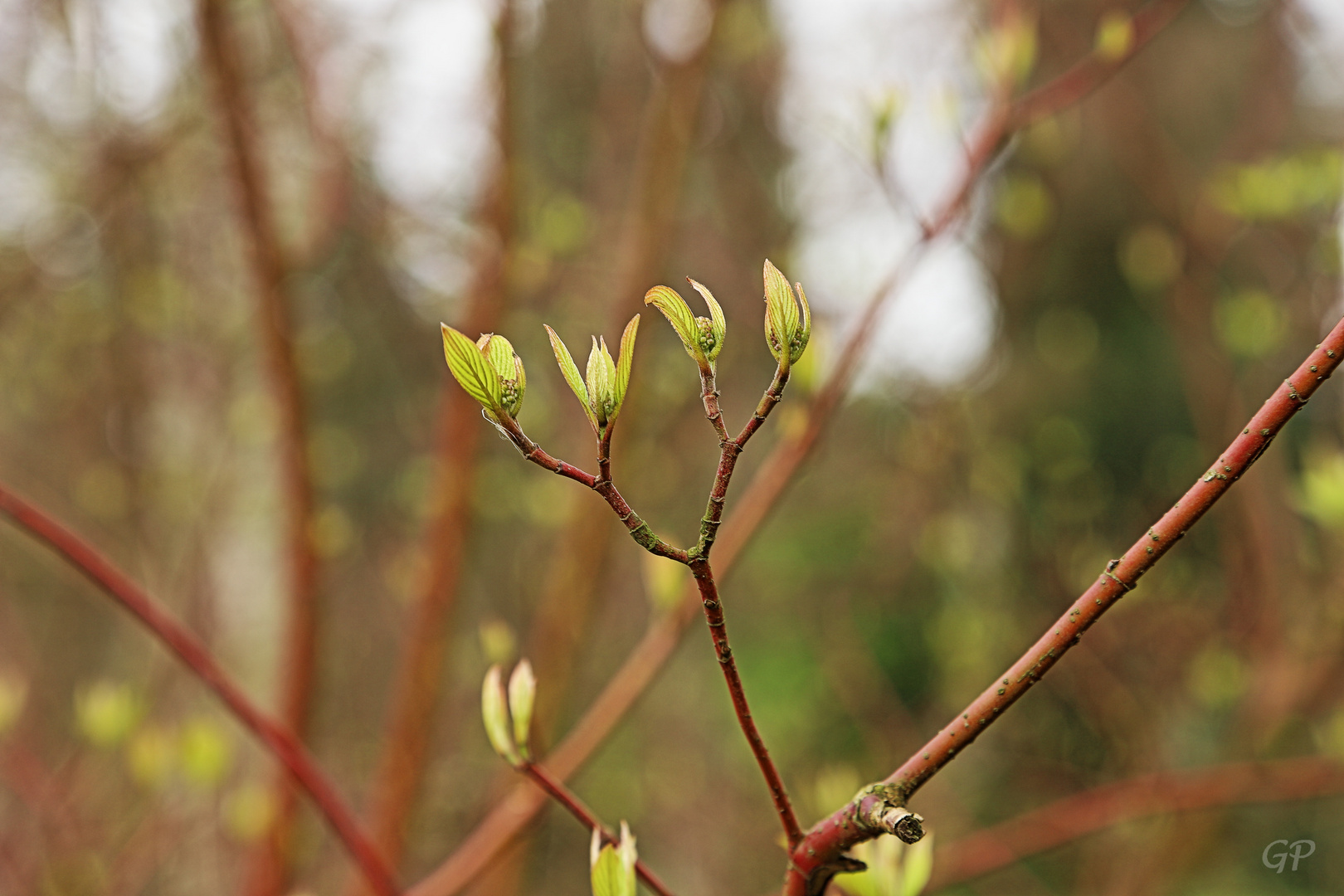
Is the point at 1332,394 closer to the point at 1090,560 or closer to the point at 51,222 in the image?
the point at 1090,560

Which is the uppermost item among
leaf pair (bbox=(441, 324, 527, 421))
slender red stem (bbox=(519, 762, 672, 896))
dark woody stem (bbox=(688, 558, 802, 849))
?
leaf pair (bbox=(441, 324, 527, 421))

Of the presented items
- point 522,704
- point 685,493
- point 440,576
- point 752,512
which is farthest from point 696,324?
point 685,493

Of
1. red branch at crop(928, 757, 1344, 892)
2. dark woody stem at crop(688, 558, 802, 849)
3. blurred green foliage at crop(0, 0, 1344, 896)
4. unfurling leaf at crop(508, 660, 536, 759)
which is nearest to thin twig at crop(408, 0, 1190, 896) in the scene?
blurred green foliage at crop(0, 0, 1344, 896)

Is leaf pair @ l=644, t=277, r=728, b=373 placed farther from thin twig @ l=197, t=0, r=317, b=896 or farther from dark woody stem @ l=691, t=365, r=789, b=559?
thin twig @ l=197, t=0, r=317, b=896

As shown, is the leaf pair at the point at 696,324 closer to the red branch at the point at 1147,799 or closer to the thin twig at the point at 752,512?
the thin twig at the point at 752,512

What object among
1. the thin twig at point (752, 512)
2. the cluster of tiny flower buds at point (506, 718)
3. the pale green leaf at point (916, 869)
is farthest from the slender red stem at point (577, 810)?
the thin twig at point (752, 512)

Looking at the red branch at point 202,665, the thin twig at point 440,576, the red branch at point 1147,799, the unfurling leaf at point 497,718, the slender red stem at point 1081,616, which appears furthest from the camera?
the thin twig at point 440,576
